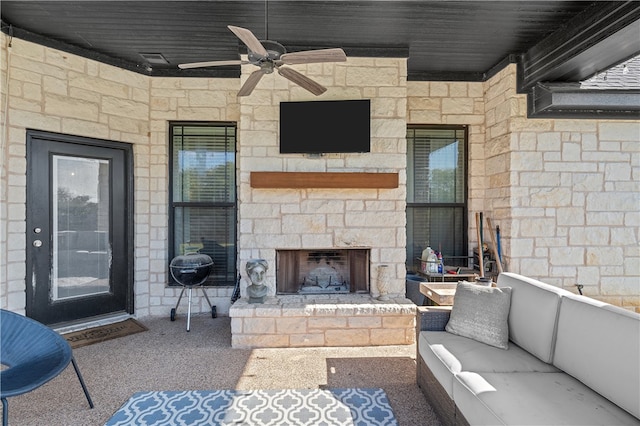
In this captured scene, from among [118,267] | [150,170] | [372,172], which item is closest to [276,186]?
[372,172]

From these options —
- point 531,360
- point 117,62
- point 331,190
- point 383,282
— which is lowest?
point 531,360

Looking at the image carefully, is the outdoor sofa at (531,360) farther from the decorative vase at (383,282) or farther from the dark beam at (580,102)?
the dark beam at (580,102)

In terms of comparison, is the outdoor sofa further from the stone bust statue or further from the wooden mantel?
the stone bust statue

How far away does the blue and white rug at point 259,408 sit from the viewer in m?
2.00

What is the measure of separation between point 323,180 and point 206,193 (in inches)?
66.2

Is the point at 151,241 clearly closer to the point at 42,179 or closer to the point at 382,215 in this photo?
the point at 42,179

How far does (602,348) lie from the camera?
1515mm

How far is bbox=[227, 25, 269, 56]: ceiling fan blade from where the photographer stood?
1.91 metres

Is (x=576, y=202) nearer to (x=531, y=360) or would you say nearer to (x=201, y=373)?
(x=531, y=360)

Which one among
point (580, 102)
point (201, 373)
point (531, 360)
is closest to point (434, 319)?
point (531, 360)

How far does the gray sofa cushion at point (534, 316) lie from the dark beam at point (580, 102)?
2.21 metres

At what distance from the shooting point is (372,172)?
11.1ft

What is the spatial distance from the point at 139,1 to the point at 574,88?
13.8 feet

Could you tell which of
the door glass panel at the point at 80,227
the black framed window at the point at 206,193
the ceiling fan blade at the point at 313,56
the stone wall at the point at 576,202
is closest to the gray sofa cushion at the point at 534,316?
the stone wall at the point at 576,202
